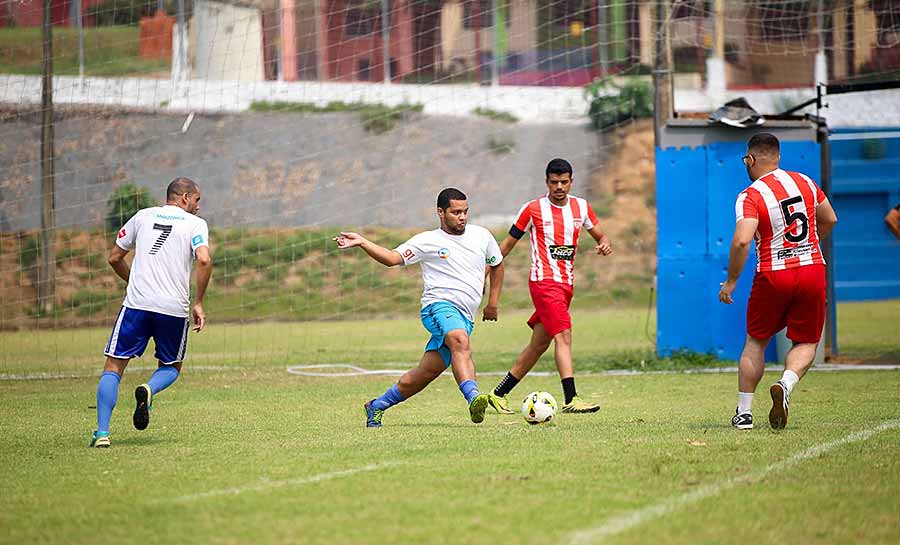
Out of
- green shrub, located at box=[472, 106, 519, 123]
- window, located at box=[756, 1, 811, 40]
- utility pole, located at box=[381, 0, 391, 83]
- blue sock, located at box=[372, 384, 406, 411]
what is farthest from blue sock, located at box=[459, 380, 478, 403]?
green shrub, located at box=[472, 106, 519, 123]

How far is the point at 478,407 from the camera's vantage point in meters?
8.18

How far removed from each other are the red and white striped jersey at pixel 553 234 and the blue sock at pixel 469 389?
6.99ft

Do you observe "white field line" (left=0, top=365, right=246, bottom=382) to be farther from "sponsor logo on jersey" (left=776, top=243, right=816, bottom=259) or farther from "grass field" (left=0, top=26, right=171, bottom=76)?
"sponsor logo on jersey" (left=776, top=243, right=816, bottom=259)

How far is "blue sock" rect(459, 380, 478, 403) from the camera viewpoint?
835cm

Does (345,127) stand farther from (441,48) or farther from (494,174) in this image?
(494,174)

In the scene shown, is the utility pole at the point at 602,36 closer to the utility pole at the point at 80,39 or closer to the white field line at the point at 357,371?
the white field line at the point at 357,371

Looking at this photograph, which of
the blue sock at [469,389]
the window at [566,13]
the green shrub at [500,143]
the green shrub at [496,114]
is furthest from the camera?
the green shrub at [500,143]

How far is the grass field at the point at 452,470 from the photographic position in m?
5.09

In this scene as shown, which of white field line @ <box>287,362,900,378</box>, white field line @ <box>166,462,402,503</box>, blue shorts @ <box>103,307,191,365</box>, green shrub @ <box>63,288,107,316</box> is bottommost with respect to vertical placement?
white field line @ <box>287,362,900,378</box>

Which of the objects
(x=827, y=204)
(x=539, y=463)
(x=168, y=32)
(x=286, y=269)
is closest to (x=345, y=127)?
(x=286, y=269)

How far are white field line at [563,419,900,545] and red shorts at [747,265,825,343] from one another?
40.7 inches

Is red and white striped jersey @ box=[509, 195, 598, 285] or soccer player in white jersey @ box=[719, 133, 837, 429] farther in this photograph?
red and white striped jersey @ box=[509, 195, 598, 285]

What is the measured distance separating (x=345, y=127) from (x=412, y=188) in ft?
20.6

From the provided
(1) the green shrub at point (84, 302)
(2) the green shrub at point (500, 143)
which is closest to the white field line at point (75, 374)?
(1) the green shrub at point (84, 302)
